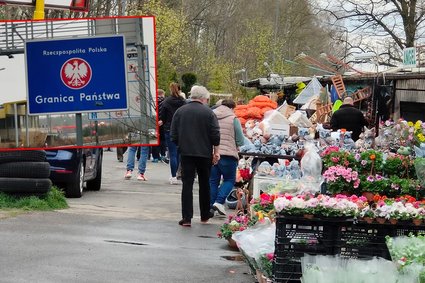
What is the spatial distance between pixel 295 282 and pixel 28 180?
5944 millimetres

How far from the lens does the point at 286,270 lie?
711cm

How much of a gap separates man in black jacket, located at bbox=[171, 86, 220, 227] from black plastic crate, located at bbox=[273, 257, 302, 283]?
15.4 feet

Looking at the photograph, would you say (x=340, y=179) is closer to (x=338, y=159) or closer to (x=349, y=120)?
(x=338, y=159)

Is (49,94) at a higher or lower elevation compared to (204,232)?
higher

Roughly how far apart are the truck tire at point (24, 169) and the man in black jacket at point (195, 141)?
5.94ft

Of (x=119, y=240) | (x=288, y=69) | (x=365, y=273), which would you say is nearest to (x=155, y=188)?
(x=119, y=240)

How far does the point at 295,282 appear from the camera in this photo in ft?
23.6

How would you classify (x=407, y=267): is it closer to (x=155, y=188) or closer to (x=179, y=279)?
(x=179, y=279)

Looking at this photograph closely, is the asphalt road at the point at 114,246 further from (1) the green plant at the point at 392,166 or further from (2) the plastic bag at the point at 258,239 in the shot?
(1) the green plant at the point at 392,166

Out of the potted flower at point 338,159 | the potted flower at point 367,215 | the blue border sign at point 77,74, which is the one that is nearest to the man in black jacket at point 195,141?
the potted flower at point 338,159

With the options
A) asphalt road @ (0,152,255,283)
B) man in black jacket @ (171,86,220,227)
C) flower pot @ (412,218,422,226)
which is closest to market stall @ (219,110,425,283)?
flower pot @ (412,218,422,226)

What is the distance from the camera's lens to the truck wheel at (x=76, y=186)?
14.4 meters

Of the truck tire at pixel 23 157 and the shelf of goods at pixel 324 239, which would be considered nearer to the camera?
the shelf of goods at pixel 324 239

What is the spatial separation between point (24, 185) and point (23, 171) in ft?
0.62
